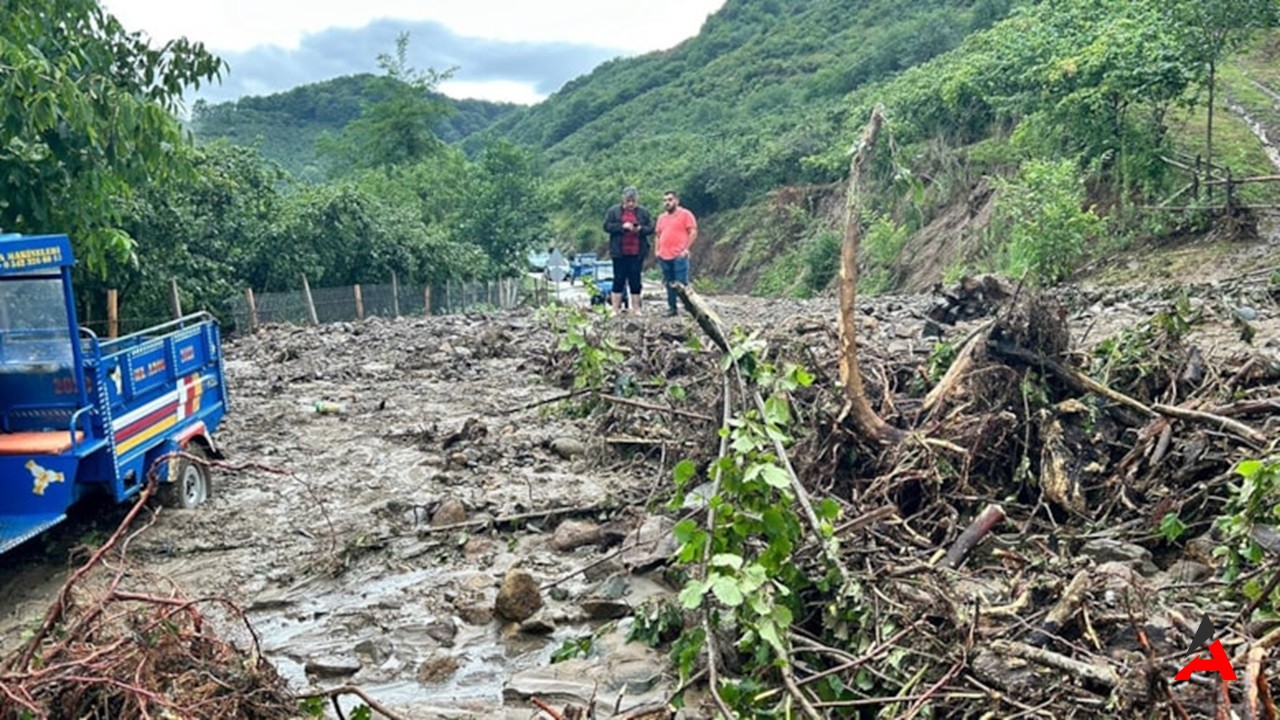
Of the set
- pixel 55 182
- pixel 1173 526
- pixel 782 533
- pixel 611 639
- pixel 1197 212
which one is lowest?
pixel 611 639

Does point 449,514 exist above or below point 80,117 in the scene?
below

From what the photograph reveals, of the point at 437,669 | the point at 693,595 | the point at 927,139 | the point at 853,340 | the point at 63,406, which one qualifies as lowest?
the point at 437,669

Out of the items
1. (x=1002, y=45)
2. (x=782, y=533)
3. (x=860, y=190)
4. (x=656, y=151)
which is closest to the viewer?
(x=782, y=533)

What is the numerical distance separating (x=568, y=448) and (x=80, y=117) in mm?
4148

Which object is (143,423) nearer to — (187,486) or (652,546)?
(187,486)

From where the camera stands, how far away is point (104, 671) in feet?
10.6

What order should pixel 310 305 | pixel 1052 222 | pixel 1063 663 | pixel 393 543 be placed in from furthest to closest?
pixel 310 305
pixel 1052 222
pixel 393 543
pixel 1063 663

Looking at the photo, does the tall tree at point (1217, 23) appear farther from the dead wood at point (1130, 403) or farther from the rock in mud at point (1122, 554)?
the rock in mud at point (1122, 554)

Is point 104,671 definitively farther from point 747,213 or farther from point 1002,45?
point 747,213

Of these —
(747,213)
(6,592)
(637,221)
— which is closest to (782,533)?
(6,592)

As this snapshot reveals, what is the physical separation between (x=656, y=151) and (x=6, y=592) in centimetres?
4995

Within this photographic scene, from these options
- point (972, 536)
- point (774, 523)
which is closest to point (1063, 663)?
point (774, 523)

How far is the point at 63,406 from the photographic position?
569 cm

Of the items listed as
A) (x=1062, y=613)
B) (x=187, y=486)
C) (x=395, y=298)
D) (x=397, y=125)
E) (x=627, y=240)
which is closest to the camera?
(x=1062, y=613)
